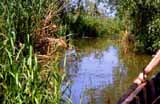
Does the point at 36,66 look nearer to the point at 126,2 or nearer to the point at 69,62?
the point at 69,62

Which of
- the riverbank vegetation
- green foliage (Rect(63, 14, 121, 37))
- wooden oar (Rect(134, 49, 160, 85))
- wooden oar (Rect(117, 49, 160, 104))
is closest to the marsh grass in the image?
the riverbank vegetation

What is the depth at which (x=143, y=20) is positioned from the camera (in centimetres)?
2047

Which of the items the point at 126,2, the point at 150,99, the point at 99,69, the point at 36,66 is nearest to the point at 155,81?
the point at 150,99

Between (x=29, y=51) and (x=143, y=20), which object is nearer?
(x=29, y=51)

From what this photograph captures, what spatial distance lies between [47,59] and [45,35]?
68 cm

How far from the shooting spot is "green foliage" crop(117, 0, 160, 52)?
1848 centimetres

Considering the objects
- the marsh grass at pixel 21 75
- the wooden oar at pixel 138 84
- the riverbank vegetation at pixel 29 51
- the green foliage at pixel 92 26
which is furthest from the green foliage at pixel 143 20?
the wooden oar at pixel 138 84

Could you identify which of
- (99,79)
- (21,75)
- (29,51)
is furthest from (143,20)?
(21,75)

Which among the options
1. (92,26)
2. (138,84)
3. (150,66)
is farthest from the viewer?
(92,26)

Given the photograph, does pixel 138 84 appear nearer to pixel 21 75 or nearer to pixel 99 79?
pixel 21 75

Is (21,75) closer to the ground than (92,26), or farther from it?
farther from it

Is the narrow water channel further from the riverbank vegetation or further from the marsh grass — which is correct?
the marsh grass

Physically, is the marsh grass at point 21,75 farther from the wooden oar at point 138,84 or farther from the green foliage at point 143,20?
the green foliage at point 143,20

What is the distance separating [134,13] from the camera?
20547 millimetres
